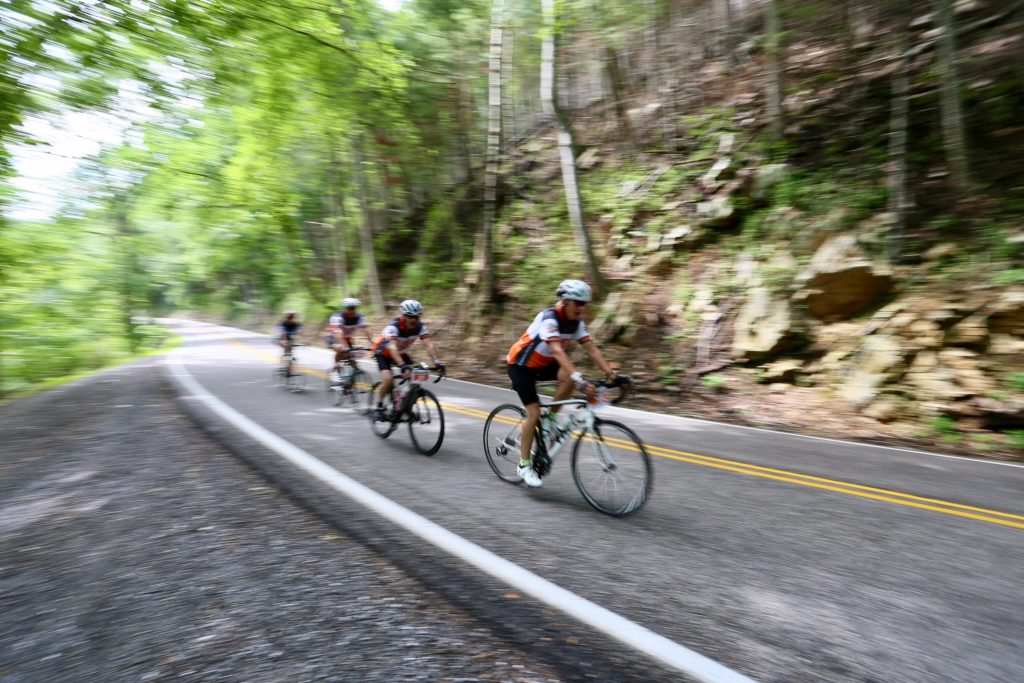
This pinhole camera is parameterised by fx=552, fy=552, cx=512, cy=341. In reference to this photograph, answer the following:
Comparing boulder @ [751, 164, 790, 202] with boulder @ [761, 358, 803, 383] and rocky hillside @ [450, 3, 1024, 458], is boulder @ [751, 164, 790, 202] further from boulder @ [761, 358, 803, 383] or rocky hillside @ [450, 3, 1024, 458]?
boulder @ [761, 358, 803, 383]

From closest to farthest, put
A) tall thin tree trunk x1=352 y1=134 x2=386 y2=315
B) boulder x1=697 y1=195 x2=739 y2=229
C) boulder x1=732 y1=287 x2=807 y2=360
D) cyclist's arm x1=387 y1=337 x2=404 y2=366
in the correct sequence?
1. cyclist's arm x1=387 y1=337 x2=404 y2=366
2. boulder x1=732 y1=287 x2=807 y2=360
3. boulder x1=697 y1=195 x2=739 y2=229
4. tall thin tree trunk x1=352 y1=134 x2=386 y2=315

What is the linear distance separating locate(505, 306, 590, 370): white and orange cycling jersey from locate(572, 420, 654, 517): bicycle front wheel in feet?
2.64

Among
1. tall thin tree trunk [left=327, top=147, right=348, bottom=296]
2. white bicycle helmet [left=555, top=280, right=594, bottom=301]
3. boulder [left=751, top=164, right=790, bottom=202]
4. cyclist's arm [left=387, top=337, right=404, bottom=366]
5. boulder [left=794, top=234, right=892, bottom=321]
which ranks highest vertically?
tall thin tree trunk [left=327, top=147, right=348, bottom=296]

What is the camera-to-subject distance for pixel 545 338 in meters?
4.94

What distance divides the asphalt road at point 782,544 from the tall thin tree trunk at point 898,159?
507cm

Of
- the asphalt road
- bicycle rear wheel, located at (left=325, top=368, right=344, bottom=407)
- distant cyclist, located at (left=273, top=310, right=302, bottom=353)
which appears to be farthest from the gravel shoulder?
distant cyclist, located at (left=273, top=310, right=302, bottom=353)

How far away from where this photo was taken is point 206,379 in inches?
532

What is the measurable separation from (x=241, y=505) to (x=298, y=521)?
69cm

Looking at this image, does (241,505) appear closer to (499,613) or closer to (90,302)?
(499,613)

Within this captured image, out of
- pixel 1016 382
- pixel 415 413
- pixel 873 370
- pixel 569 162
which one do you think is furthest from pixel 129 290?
pixel 1016 382

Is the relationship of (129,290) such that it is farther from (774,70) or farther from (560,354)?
(560,354)

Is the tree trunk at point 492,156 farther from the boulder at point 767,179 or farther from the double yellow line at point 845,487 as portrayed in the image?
the double yellow line at point 845,487

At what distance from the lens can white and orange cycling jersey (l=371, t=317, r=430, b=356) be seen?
7539 millimetres

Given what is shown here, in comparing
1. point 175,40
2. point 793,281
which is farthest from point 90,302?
point 793,281
